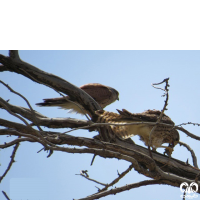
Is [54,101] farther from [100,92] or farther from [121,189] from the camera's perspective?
[121,189]

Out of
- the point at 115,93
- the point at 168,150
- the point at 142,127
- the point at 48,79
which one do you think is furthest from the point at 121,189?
the point at 115,93

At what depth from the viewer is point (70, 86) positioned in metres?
3.72

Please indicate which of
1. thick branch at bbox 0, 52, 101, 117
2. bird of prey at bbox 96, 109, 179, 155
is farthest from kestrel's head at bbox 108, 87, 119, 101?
thick branch at bbox 0, 52, 101, 117

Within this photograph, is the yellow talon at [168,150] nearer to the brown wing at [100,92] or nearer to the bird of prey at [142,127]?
the bird of prey at [142,127]

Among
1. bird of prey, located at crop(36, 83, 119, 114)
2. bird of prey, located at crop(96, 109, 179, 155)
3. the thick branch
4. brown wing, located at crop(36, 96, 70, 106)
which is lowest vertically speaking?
bird of prey, located at crop(96, 109, 179, 155)

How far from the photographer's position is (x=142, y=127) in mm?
4324

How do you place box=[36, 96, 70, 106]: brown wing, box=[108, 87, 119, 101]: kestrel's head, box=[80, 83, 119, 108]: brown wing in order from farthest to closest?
box=[108, 87, 119, 101]: kestrel's head < box=[80, 83, 119, 108]: brown wing < box=[36, 96, 70, 106]: brown wing

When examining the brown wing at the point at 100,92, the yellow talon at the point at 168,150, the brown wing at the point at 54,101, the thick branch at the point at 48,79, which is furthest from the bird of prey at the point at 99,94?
the yellow talon at the point at 168,150

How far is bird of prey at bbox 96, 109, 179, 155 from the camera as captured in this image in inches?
140

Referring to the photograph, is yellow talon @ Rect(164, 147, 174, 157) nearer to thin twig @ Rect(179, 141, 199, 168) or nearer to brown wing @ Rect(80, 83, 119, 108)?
thin twig @ Rect(179, 141, 199, 168)

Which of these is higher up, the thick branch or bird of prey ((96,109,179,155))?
the thick branch
